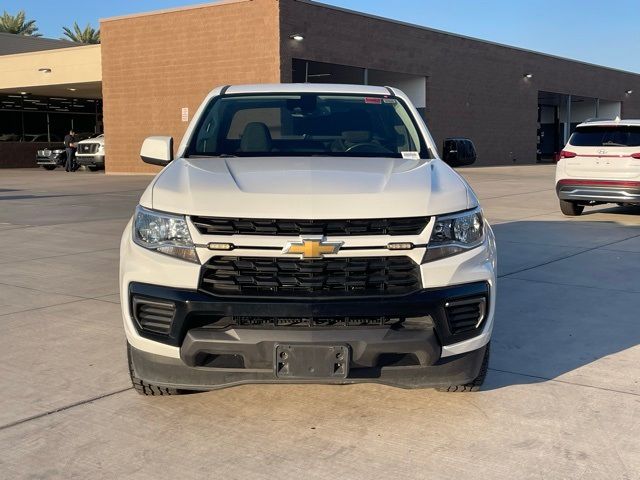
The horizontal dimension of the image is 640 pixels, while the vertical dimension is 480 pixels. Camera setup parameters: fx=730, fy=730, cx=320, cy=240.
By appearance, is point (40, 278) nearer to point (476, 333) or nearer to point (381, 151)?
point (381, 151)

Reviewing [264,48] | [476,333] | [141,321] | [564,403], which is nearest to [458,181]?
[476,333]

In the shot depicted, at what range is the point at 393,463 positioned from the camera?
3.42 metres

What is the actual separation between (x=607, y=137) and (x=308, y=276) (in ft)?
35.4

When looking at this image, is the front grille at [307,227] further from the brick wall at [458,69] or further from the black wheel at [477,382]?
the brick wall at [458,69]

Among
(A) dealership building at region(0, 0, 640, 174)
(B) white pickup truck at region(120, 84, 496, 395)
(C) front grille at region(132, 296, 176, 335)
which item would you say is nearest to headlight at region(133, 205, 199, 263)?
(B) white pickup truck at region(120, 84, 496, 395)

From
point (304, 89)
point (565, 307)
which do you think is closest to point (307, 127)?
point (304, 89)

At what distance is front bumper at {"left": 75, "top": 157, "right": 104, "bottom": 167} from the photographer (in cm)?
3141

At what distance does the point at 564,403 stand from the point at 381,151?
6.52 feet

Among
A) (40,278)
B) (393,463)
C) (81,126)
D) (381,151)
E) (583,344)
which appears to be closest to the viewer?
(393,463)

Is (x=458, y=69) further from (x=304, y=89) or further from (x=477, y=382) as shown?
(x=477, y=382)

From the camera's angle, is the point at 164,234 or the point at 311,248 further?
the point at 164,234

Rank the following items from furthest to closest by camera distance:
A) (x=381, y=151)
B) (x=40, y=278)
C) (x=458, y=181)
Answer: (x=40, y=278) → (x=381, y=151) → (x=458, y=181)

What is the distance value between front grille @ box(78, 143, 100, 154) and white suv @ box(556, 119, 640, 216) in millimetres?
23119

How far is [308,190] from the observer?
366cm
